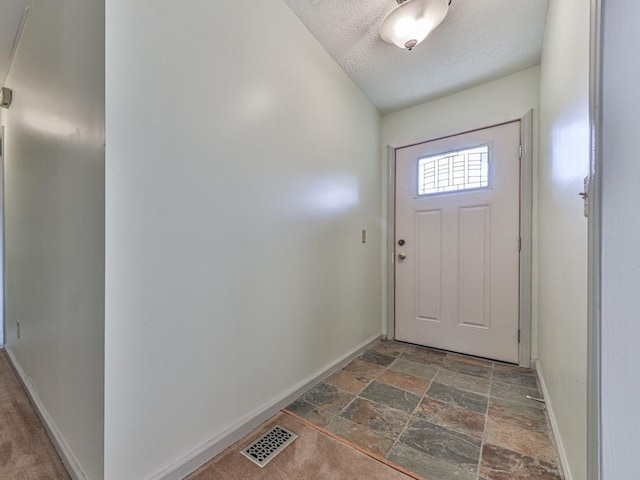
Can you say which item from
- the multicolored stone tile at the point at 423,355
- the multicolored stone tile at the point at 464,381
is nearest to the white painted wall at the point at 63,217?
the multicolored stone tile at the point at 464,381

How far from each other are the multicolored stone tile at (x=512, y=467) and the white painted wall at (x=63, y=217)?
5.11 ft

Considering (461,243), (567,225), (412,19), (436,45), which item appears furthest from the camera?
(461,243)

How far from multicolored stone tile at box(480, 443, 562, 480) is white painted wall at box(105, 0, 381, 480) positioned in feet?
3.45

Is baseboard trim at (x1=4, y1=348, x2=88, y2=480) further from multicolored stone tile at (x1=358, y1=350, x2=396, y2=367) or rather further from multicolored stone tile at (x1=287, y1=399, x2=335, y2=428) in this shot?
multicolored stone tile at (x1=358, y1=350, x2=396, y2=367)

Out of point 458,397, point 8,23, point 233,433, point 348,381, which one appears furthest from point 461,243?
point 8,23

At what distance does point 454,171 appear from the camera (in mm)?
2518

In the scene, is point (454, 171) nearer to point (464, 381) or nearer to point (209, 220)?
point (464, 381)

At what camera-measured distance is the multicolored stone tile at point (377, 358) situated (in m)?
2.26

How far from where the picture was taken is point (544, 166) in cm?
A: 187

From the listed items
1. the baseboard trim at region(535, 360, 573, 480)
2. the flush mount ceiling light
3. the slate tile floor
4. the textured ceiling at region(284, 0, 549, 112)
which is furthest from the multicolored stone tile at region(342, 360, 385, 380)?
the textured ceiling at region(284, 0, 549, 112)

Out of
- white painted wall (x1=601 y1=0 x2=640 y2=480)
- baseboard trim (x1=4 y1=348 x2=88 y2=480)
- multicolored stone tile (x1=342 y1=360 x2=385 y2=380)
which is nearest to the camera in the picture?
white painted wall (x1=601 y1=0 x2=640 y2=480)

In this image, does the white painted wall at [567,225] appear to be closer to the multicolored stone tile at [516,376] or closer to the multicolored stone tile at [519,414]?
the multicolored stone tile at [519,414]

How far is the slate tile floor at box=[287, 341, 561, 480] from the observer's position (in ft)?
4.02

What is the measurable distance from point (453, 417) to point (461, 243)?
4.75 ft
